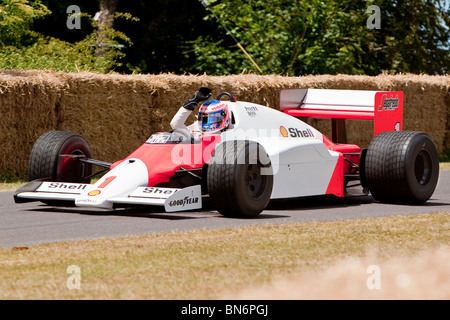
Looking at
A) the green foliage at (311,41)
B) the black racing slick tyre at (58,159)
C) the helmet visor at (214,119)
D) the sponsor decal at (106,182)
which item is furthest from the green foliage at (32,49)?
the sponsor decal at (106,182)

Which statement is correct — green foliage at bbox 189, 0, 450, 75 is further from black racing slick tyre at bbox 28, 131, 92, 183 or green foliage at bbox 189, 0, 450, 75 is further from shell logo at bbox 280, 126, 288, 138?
black racing slick tyre at bbox 28, 131, 92, 183

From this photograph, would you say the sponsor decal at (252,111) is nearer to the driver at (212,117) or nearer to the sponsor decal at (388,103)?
the driver at (212,117)

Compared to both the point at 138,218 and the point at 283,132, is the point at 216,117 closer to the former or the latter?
the point at 283,132

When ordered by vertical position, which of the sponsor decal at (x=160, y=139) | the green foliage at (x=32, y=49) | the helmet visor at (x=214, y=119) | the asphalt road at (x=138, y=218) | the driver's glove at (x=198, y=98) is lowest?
the asphalt road at (x=138, y=218)

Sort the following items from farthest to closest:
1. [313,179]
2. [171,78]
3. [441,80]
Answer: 1. [441,80]
2. [171,78]
3. [313,179]

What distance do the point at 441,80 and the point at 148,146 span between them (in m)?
13.6

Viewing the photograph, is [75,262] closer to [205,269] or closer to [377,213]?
[205,269]

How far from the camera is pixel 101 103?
15.1 metres

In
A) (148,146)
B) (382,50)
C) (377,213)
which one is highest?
(382,50)

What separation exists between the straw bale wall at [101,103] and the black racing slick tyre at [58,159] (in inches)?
163

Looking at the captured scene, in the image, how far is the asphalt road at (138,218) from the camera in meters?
7.80

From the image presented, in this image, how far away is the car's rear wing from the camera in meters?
11.3

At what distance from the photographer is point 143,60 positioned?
27.5 meters

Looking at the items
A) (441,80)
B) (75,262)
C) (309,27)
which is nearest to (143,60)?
(309,27)
